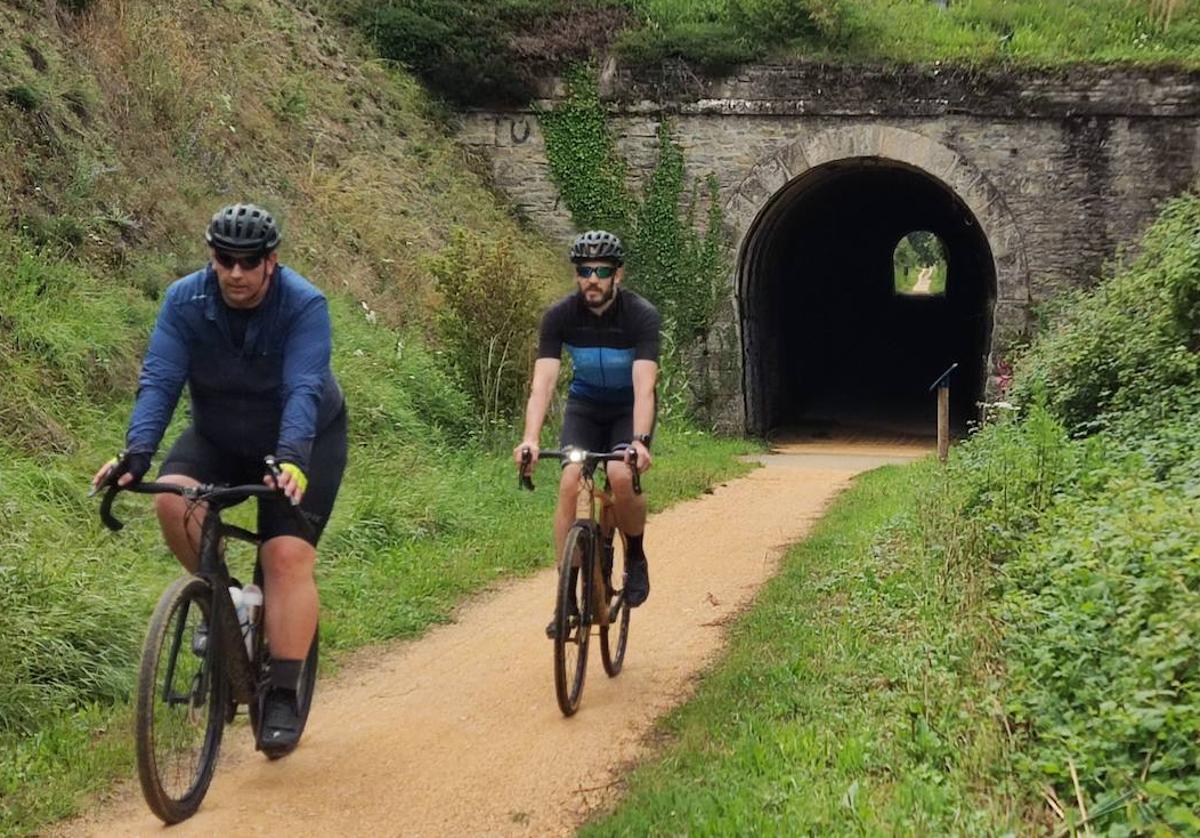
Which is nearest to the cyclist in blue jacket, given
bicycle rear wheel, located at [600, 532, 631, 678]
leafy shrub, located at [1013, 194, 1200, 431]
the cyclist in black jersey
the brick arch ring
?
the cyclist in black jersey

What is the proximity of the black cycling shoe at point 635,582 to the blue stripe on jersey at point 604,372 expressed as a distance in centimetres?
81

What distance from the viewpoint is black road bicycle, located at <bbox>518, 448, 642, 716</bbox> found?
4.96 metres

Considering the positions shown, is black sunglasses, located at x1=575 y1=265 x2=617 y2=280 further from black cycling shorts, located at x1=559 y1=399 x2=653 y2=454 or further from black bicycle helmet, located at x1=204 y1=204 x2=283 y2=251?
black bicycle helmet, located at x1=204 y1=204 x2=283 y2=251

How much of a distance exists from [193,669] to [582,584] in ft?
5.64

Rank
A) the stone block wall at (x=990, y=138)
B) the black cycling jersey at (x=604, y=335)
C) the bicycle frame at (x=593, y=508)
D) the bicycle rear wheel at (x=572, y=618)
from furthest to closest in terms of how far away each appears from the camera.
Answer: the stone block wall at (x=990, y=138) < the black cycling jersey at (x=604, y=335) < the bicycle frame at (x=593, y=508) < the bicycle rear wheel at (x=572, y=618)

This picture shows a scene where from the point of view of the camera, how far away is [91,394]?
819 centimetres

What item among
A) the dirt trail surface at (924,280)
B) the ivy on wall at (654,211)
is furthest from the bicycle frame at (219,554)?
the dirt trail surface at (924,280)

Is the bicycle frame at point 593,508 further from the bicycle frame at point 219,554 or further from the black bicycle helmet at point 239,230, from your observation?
the black bicycle helmet at point 239,230

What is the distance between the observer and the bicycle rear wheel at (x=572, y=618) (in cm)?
491

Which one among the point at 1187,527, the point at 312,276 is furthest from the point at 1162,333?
the point at 312,276

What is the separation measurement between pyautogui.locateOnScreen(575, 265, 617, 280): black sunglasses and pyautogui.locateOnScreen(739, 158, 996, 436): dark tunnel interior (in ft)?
40.8

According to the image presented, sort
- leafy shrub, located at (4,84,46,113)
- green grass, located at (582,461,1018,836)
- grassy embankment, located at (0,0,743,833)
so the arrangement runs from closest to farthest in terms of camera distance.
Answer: green grass, located at (582,461,1018,836)
grassy embankment, located at (0,0,743,833)
leafy shrub, located at (4,84,46,113)

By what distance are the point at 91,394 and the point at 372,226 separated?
6.44 m

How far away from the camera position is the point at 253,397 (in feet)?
14.1
